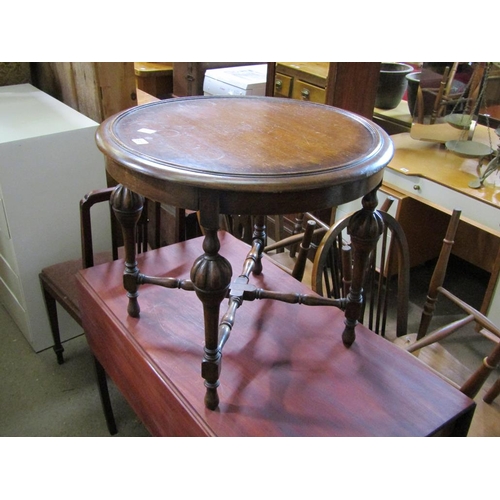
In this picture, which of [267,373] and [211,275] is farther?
[267,373]

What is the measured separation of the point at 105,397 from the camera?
4.88 feet

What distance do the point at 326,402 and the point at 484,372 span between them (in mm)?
367

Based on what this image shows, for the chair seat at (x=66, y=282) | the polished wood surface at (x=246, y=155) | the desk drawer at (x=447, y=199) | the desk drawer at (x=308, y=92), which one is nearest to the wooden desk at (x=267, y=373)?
the chair seat at (x=66, y=282)

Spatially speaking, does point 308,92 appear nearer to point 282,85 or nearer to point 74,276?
point 282,85

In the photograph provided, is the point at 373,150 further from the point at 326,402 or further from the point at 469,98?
the point at 469,98

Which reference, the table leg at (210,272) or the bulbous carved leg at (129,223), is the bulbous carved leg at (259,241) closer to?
the bulbous carved leg at (129,223)

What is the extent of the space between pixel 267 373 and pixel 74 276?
952 millimetres

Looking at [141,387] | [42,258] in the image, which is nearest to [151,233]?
[42,258]

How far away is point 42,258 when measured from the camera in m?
1.78

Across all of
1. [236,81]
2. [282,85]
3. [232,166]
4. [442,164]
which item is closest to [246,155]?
[232,166]

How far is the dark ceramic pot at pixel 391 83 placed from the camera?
87.5 inches

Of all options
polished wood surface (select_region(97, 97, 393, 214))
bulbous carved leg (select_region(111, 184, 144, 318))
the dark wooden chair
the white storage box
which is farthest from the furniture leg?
the white storage box

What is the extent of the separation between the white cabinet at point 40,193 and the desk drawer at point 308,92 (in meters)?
1.01

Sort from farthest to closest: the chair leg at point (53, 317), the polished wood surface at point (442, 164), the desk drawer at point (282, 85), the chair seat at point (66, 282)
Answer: the desk drawer at point (282, 85) < the polished wood surface at point (442, 164) < the chair leg at point (53, 317) < the chair seat at point (66, 282)
